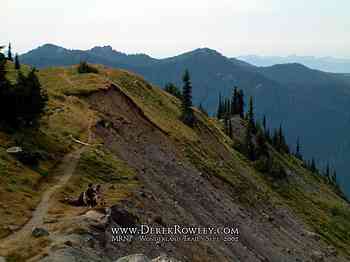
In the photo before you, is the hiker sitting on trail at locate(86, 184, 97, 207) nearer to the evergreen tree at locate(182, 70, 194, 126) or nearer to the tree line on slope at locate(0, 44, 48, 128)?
the tree line on slope at locate(0, 44, 48, 128)

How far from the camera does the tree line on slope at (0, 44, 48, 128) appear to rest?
58.9 m

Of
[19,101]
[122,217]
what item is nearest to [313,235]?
[122,217]

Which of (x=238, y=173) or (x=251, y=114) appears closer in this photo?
(x=238, y=173)

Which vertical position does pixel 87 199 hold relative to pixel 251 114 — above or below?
above

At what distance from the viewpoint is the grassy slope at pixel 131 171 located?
2190 inches

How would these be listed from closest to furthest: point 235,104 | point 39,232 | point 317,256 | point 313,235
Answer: point 39,232 → point 317,256 → point 313,235 → point 235,104

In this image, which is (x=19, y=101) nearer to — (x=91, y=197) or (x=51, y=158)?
(x=51, y=158)

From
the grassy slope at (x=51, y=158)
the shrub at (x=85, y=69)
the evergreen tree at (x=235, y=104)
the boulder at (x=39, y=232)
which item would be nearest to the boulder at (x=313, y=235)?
the grassy slope at (x=51, y=158)

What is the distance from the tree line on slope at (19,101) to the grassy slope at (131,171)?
120 inches

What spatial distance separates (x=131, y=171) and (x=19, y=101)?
16.4m

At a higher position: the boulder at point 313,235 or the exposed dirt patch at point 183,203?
the exposed dirt patch at point 183,203

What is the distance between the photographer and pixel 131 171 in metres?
61.8

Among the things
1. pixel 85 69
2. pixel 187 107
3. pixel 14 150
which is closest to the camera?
pixel 14 150

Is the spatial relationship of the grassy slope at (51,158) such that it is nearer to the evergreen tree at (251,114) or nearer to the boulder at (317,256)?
the boulder at (317,256)
